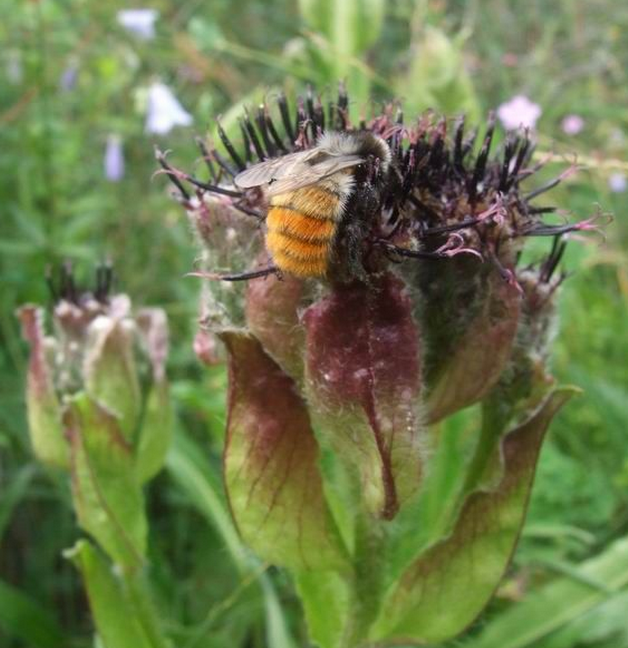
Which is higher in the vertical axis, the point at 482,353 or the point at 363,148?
the point at 363,148

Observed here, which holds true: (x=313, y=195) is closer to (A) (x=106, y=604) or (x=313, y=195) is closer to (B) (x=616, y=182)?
(A) (x=106, y=604)

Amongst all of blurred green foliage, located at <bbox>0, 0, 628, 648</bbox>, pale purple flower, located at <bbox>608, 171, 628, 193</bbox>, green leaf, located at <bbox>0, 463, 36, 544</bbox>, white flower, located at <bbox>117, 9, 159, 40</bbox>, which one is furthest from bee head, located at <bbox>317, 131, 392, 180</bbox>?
white flower, located at <bbox>117, 9, 159, 40</bbox>

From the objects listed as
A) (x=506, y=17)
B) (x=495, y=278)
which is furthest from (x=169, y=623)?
(x=506, y=17)

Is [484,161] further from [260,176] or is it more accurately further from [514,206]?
[260,176]

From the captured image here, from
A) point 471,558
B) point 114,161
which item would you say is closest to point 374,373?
point 471,558

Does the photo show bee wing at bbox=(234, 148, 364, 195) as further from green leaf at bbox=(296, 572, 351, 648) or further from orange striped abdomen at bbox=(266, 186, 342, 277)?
green leaf at bbox=(296, 572, 351, 648)

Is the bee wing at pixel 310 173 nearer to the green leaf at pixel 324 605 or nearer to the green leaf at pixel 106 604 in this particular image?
the green leaf at pixel 324 605

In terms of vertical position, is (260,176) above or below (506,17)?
below
